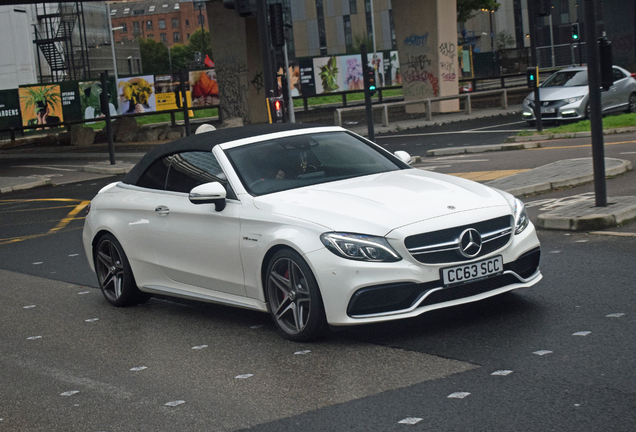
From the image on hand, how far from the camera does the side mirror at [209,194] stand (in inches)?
251

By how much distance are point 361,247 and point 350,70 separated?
38.6 metres

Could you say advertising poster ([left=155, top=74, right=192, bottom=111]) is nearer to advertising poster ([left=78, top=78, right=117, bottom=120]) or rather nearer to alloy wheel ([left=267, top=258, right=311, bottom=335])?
advertising poster ([left=78, top=78, right=117, bottom=120])

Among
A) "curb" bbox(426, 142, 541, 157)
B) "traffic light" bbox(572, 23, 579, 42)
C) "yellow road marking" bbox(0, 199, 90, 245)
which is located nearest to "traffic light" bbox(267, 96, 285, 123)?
"curb" bbox(426, 142, 541, 157)

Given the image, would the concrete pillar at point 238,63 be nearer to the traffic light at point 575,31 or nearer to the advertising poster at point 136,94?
the advertising poster at point 136,94

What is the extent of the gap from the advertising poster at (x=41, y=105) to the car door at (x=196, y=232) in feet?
104

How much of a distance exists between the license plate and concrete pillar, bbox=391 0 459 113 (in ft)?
103

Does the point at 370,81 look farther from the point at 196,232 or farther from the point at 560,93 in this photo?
the point at 196,232

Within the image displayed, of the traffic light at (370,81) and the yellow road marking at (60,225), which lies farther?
the traffic light at (370,81)

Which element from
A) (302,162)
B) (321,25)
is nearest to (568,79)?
(302,162)

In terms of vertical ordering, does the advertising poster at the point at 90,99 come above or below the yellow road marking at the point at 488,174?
above

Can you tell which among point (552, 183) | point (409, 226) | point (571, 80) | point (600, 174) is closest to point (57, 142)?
point (571, 80)

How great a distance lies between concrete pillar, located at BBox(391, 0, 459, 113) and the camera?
3728 centimetres

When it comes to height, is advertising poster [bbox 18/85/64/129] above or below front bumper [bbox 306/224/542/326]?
above

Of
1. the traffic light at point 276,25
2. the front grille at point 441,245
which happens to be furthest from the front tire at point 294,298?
the traffic light at point 276,25
